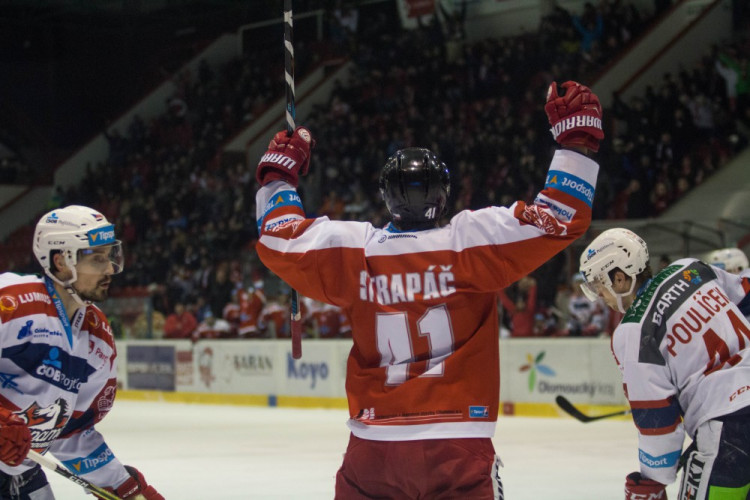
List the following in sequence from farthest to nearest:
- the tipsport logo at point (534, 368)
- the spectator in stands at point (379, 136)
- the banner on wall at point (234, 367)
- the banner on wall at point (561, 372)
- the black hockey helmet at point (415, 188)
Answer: the spectator in stands at point (379, 136) < the banner on wall at point (234, 367) < the tipsport logo at point (534, 368) < the banner on wall at point (561, 372) < the black hockey helmet at point (415, 188)

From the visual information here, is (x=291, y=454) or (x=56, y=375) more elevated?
(x=56, y=375)

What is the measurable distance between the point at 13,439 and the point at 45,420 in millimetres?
277

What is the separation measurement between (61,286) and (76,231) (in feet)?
0.58

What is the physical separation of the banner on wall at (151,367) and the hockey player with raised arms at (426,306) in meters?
12.4

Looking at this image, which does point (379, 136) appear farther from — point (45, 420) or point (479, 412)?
point (479, 412)

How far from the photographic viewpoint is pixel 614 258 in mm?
3357

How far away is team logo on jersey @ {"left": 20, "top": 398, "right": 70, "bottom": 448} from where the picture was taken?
123 inches

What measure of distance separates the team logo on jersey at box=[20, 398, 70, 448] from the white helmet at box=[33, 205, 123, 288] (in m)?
0.38

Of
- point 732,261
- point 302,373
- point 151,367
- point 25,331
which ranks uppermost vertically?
point 25,331

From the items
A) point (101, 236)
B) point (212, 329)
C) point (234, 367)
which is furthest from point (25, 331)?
point (212, 329)

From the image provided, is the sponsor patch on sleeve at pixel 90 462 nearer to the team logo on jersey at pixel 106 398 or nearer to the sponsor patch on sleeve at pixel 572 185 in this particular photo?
the team logo on jersey at pixel 106 398

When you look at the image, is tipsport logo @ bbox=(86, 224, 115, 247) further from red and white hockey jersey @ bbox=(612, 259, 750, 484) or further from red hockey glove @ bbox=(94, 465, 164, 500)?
red and white hockey jersey @ bbox=(612, 259, 750, 484)

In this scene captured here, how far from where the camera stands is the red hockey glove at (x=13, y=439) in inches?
114

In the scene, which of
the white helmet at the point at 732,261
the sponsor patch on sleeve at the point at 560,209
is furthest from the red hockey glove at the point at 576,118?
the white helmet at the point at 732,261
